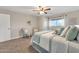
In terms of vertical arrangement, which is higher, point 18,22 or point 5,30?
point 18,22

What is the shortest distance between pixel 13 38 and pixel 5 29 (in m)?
0.17

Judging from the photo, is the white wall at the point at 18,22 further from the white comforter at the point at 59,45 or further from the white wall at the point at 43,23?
the white comforter at the point at 59,45

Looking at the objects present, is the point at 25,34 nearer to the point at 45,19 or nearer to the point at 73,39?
the point at 45,19

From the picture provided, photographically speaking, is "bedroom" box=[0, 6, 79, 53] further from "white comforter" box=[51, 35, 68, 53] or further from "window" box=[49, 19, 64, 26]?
→ "white comforter" box=[51, 35, 68, 53]

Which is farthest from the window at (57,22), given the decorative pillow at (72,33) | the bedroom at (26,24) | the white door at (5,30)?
the white door at (5,30)

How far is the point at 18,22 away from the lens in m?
1.58

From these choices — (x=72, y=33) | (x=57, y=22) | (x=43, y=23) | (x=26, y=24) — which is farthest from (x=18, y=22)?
(x=72, y=33)

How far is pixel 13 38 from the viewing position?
1.46 meters

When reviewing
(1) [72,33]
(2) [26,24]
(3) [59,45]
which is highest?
(2) [26,24]

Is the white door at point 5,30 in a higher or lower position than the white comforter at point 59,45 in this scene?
higher

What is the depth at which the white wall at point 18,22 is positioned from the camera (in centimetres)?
141

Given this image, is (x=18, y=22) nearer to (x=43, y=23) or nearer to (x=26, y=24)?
(x=26, y=24)

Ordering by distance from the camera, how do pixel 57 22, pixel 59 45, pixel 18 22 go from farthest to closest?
pixel 18 22, pixel 59 45, pixel 57 22
